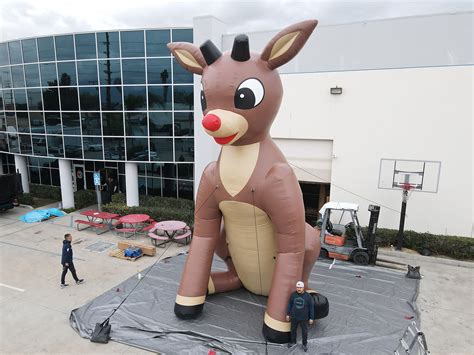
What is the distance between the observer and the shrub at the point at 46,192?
1712 centimetres

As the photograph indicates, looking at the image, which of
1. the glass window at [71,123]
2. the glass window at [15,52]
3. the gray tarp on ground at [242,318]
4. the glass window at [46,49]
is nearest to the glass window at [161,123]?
the glass window at [71,123]

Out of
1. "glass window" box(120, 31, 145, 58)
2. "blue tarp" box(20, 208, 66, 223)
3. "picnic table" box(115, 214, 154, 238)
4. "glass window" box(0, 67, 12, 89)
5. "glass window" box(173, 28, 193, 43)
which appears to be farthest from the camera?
"glass window" box(0, 67, 12, 89)

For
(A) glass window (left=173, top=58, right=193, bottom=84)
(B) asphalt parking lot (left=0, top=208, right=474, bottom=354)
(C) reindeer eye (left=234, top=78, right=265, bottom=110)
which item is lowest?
(B) asphalt parking lot (left=0, top=208, right=474, bottom=354)

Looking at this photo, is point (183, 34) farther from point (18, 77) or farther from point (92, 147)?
point (18, 77)

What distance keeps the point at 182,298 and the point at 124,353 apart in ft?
4.14

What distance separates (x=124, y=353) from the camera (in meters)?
5.65

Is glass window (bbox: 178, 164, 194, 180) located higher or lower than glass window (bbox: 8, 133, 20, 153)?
lower

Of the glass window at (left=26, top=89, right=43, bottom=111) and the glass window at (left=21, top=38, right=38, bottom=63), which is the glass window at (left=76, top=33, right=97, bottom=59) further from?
the glass window at (left=26, top=89, right=43, bottom=111)

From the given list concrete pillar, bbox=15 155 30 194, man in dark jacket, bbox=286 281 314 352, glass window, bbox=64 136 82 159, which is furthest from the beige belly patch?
concrete pillar, bbox=15 155 30 194

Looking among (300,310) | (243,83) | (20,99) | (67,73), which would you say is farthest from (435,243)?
(20,99)

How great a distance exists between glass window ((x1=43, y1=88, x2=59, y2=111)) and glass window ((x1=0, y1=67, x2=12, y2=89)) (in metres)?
2.60

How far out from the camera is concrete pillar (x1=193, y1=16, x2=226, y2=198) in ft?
39.0

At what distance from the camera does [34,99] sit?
15258 mm

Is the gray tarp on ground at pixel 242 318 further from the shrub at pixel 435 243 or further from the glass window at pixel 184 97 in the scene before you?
the glass window at pixel 184 97
